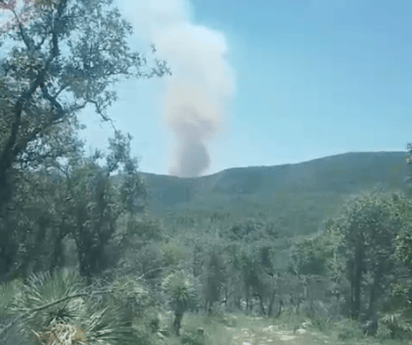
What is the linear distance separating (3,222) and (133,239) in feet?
28.6

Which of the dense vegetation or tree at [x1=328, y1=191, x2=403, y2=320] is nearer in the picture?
the dense vegetation

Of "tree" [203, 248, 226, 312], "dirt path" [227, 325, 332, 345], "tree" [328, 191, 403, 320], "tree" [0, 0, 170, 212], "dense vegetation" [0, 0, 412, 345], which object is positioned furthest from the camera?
"tree" [203, 248, 226, 312]

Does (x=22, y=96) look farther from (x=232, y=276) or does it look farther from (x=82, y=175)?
(x=232, y=276)

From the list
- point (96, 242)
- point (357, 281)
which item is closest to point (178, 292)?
point (96, 242)

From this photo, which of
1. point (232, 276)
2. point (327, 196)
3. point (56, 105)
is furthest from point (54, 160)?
point (327, 196)

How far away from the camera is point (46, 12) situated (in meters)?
15.5

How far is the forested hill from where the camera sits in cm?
9738

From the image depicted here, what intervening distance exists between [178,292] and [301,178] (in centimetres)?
8917

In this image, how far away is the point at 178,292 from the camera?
790 inches

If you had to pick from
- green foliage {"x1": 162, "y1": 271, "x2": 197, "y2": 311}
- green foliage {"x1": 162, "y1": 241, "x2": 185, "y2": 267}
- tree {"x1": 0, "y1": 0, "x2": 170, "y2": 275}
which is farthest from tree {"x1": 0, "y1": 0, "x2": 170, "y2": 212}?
Answer: green foliage {"x1": 162, "y1": 241, "x2": 185, "y2": 267}

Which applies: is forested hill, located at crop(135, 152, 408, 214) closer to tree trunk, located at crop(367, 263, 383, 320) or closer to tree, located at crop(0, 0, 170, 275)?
tree trunk, located at crop(367, 263, 383, 320)

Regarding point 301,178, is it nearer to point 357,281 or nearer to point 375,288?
point 357,281

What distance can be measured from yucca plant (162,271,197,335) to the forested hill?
230 ft

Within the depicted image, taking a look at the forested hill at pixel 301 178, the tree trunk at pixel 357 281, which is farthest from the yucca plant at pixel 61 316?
the forested hill at pixel 301 178
